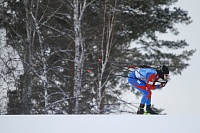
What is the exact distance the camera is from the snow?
359cm

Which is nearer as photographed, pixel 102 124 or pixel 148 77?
pixel 102 124

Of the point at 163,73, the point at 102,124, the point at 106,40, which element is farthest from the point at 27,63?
the point at 102,124

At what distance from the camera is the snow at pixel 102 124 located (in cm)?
359

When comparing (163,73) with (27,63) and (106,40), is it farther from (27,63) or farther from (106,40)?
(106,40)

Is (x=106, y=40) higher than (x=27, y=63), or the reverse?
(x=106, y=40)

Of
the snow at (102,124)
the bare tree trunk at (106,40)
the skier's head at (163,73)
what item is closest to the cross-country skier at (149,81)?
the skier's head at (163,73)

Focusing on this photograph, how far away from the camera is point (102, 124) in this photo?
365 centimetres

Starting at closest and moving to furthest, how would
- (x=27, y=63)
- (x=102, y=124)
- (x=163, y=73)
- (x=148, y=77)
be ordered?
(x=102, y=124), (x=163, y=73), (x=148, y=77), (x=27, y=63)

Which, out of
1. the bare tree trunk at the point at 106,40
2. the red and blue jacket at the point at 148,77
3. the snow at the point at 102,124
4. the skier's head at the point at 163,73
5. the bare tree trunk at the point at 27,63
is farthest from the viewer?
the bare tree trunk at the point at 106,40

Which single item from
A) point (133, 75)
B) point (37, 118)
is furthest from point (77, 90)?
point (37, 118)

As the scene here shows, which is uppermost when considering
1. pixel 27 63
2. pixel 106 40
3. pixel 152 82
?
pixel 106 40

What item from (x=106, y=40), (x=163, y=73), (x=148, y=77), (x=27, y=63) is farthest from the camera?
(x=106, y=40)

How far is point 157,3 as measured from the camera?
14.5m

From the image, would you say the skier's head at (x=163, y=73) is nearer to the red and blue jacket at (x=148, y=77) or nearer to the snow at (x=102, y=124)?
the red and blue jacket at (x=148, y=77)
